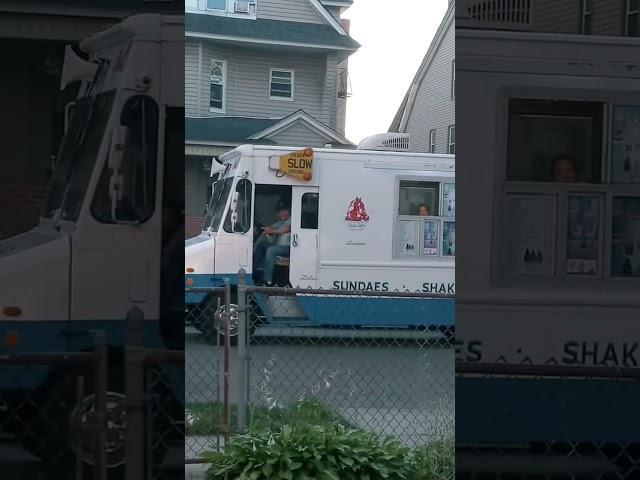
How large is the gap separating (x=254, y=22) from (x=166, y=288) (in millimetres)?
831

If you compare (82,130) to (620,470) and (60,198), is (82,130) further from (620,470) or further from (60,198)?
(620,470)

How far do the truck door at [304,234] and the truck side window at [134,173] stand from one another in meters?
0.56

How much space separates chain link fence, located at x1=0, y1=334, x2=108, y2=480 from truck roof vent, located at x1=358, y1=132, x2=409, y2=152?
3.25 ft

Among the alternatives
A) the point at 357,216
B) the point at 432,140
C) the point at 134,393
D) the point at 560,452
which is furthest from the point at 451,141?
the point at 134,393

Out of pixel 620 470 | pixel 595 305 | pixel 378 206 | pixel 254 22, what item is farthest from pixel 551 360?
pixel 254 22

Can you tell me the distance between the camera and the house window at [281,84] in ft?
9.02

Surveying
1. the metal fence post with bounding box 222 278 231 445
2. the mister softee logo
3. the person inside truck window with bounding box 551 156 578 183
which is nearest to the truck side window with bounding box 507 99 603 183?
the person inside truck window with bounding box 551 156 578 183

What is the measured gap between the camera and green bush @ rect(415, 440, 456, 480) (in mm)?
2885

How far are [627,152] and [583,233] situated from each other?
10.3 inches

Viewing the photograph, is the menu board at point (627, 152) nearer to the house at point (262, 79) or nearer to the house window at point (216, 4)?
the house at point (262, 79)

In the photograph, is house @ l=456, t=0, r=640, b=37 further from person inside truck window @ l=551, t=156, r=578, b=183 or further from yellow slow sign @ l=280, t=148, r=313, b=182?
yellow slow sign @ l=280, t=148, r=313, b=182

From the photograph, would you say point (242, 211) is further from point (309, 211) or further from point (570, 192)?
point (570, 192)

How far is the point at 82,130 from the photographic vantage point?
245 centimetres

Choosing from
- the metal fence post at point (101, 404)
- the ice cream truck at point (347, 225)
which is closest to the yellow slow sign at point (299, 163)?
the ice cream truck at point (347, 225)
